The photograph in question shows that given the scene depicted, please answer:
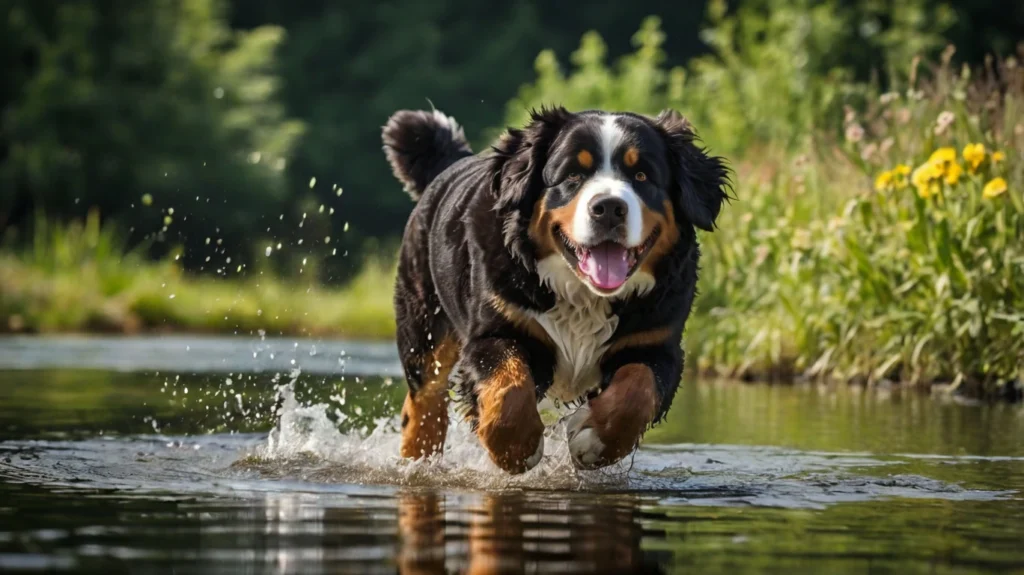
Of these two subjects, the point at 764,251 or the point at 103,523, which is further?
the point at 764,251

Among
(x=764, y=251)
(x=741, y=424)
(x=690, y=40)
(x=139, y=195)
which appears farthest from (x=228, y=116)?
(x=741, y=424)

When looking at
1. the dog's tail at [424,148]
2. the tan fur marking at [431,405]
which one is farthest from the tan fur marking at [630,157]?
the dog's tail at [424,148]

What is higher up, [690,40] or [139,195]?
[690,40]

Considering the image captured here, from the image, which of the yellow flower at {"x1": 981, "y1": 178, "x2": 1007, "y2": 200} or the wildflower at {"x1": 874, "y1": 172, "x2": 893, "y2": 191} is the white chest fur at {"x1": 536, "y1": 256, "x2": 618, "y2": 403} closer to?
the yellow flower at {"x1": 981, "y1": 178, "x2": 1007, "y2": 200}

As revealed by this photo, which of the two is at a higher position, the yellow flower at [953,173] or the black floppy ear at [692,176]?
the yellow flower at [953,173]

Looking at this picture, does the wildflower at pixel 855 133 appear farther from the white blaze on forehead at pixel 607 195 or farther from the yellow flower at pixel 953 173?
the white blaze on forehead at pixel 607 195

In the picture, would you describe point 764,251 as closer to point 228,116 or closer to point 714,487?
point 714,487

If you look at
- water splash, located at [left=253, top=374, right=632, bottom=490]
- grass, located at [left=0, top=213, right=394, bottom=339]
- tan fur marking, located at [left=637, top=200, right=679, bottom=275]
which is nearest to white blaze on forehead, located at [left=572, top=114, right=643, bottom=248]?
tan fur marking, located at [left=637, top=200, right=679, bottom=275]

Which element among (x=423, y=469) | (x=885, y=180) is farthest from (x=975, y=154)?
(x=423, y=469)

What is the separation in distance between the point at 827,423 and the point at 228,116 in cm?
2445

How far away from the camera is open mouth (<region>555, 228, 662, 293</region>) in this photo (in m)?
5.87

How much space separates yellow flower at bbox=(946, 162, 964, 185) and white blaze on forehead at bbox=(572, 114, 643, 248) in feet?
15.1

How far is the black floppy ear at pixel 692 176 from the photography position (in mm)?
6125

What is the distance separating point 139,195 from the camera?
98.4 feet
